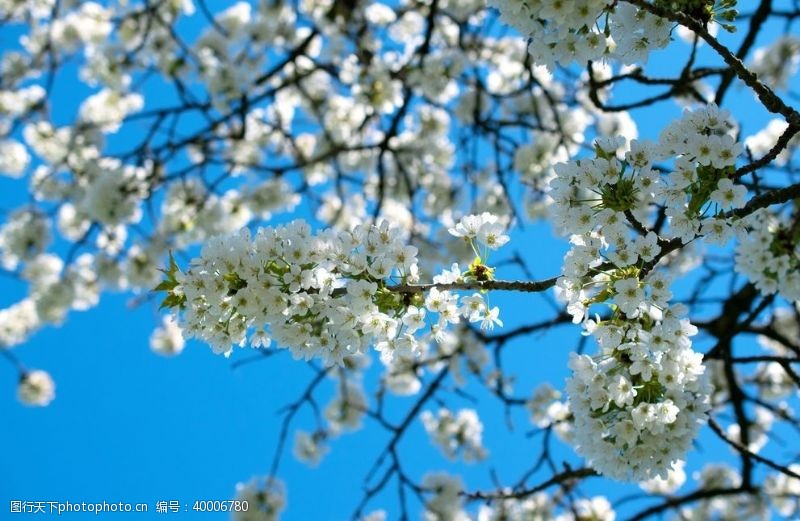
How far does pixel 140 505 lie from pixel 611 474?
364 cm

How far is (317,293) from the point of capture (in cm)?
A: 227

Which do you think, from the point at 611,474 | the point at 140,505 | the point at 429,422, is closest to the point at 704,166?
the point at 611,474

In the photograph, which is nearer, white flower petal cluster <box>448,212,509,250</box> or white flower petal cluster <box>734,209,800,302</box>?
white flower petal cluster <box>448,212,509,250</box>

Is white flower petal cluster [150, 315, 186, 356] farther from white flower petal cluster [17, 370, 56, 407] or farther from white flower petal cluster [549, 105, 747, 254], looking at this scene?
white flower petal cluster [549, 105, 747, 254]

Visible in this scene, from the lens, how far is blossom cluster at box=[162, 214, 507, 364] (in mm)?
2219

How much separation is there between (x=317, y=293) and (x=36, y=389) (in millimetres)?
6934

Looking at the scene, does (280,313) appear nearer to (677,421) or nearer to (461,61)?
(677,421)

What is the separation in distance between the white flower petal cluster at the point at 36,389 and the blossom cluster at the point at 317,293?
6.60m

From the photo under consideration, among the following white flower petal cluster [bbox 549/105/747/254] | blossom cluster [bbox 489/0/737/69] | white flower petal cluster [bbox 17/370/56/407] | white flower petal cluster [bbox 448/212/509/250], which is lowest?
white flower petal cluster [bbox 549/105/747/254]

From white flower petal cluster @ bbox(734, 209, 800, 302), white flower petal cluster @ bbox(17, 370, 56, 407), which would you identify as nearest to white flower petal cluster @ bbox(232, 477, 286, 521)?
white flower petal cluster @ bbox(17, 370, 56, 407)

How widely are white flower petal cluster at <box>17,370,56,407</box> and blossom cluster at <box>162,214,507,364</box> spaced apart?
6.60m

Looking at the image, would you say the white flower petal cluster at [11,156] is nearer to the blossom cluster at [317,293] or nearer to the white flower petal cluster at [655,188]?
the blossom cluster at [317,293]

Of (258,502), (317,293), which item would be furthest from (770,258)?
(258,502)

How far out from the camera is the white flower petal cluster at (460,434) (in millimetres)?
7059
